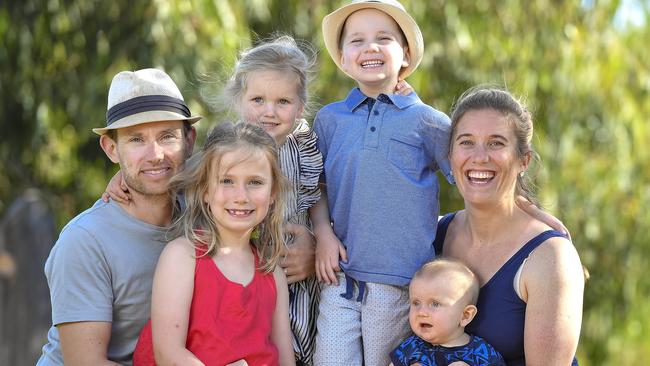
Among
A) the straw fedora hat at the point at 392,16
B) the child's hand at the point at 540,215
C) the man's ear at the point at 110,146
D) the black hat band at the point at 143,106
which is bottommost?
the child's hand at the point at 540,215

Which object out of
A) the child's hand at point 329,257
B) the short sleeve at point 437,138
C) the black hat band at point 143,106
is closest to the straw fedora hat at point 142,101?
the black hat band at point 143,106

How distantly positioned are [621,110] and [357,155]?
3551mm

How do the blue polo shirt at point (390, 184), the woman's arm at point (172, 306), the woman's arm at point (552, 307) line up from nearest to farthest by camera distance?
the woman's arm at point (172, 306)
the woman's arm at point (552, 307)
the blue polo shirt at point (390, 184)

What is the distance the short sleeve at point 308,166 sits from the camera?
161 inches

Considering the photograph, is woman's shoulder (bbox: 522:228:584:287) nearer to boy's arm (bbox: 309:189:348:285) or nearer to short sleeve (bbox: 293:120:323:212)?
boy's arm (bbox: 309:189:348:285)

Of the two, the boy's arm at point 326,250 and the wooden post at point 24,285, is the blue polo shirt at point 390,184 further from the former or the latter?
the wooden post at point 24,285

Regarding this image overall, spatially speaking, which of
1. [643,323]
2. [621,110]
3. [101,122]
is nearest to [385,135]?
[101,122]

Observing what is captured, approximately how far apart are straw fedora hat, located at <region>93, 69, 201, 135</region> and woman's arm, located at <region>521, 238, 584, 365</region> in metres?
1.24

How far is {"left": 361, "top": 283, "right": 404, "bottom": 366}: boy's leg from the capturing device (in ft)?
12.9

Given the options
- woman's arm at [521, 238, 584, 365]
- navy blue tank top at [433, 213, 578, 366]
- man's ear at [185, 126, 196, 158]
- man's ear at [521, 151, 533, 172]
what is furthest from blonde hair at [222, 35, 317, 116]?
woman's arm at [521, 238, 584, 365]

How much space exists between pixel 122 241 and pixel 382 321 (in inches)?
35.1

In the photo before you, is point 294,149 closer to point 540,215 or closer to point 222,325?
point 222,325

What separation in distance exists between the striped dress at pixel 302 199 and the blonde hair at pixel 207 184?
0.21 meters

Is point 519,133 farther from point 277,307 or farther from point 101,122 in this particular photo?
point 101,122
